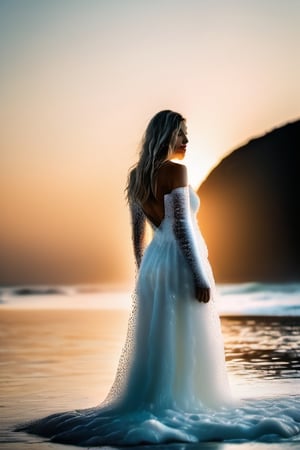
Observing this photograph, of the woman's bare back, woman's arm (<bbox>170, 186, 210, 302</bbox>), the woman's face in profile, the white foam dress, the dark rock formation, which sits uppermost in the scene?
the dark rock formation

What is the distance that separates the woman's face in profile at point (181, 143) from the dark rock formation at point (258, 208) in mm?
25077

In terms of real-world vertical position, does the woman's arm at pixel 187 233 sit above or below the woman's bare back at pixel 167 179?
below

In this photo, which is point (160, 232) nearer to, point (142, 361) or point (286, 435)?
point (142, 361)

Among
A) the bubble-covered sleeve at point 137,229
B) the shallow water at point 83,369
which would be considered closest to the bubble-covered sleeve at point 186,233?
the bubble-covered sleeve at point 137,229

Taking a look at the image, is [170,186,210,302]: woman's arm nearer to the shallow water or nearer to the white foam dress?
the white foam dress

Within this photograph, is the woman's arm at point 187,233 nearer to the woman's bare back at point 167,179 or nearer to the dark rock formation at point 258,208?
the woman's bare back at point 167,179

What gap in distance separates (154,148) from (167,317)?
100 centimetres

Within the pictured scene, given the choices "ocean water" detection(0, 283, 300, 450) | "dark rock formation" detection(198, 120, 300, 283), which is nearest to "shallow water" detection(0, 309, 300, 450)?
"ocean water" detection(0, 283, 300, 450)

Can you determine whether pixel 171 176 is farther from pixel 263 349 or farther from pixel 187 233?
pixel 263 349

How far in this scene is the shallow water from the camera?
6.91 metres

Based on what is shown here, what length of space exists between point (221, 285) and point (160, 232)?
984 inches

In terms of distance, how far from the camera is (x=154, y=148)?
5961 millimetres

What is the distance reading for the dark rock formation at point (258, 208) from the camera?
106ft

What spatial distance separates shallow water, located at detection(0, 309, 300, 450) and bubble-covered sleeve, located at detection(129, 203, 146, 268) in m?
1.29
